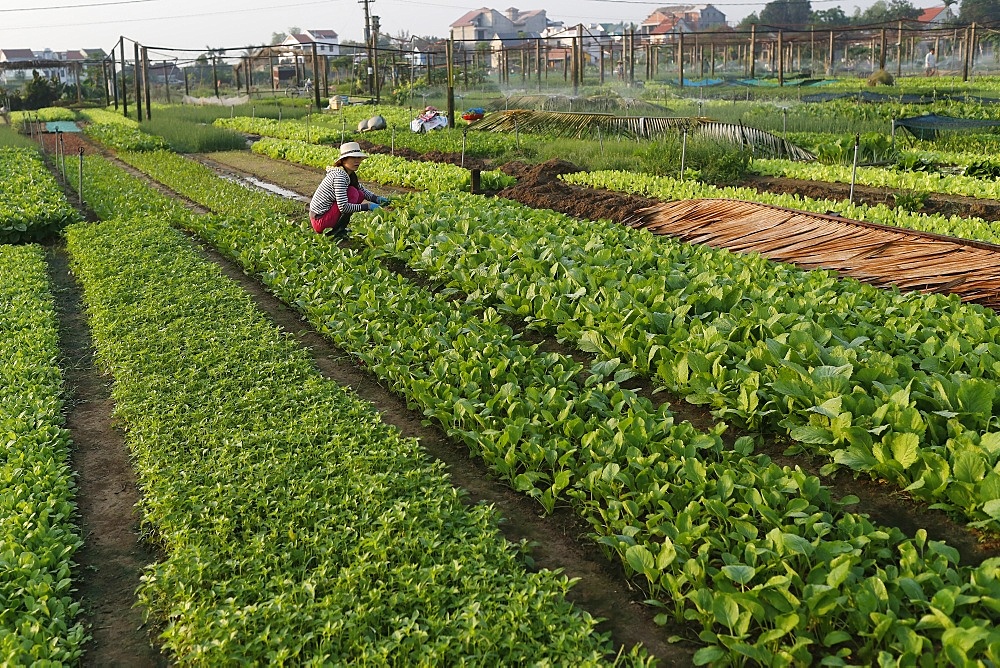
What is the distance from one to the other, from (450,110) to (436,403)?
18.9 meters

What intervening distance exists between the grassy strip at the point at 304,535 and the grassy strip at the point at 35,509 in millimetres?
367

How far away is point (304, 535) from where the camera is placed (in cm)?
407

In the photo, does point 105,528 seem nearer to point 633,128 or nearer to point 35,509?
point 35,509

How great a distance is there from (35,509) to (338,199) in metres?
6.26

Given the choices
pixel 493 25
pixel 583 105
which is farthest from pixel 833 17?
pixel 583 105

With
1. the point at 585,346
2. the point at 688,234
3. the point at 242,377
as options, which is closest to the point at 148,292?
the point at 242,377

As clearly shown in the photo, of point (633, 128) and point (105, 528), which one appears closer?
point (105, 528)

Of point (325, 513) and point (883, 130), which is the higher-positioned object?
point (883, 130)

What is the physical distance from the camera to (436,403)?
17.8 feet

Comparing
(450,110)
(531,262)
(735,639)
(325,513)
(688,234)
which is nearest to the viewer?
(735,639)

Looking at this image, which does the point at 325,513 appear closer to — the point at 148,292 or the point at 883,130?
the point at 148,292

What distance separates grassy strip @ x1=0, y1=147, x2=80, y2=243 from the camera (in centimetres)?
1157

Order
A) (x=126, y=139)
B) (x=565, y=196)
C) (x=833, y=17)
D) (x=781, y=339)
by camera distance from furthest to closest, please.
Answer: (x=833, y=17), (x=126, y=139), (x=565, y=196), (x=781, y=339)

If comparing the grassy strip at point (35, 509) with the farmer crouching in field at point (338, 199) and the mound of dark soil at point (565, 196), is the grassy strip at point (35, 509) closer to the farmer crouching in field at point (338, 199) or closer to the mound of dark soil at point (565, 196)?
the farmer crouching in field at point (338, 199)
